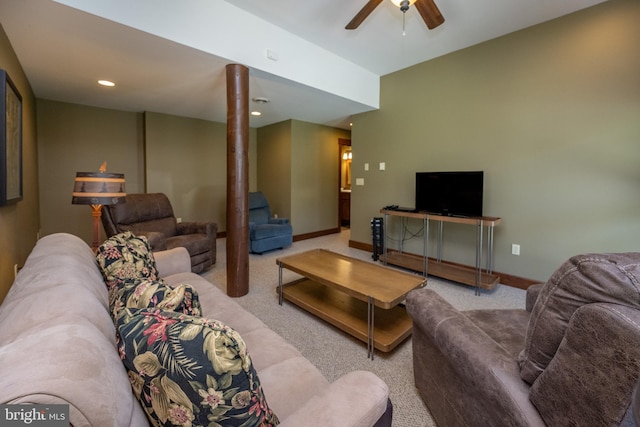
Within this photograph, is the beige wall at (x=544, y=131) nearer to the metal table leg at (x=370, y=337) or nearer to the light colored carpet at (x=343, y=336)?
the light colored carpet at (x=343, y=336)

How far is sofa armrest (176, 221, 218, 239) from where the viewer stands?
148 inches

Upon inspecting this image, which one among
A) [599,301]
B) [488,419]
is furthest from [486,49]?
[488,419]

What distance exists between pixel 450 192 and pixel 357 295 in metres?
2.15

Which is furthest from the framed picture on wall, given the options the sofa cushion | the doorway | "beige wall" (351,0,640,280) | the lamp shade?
the doorway

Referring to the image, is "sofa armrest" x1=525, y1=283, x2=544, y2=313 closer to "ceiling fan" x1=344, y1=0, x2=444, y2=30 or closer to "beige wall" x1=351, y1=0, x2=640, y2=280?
"beige wall" x1=351, y1=0, x2=640, y2=280

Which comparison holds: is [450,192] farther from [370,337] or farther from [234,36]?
[234,36]

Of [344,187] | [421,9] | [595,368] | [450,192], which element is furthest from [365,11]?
[344,187]

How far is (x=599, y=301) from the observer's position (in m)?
0.75

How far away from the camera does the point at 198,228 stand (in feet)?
12.5

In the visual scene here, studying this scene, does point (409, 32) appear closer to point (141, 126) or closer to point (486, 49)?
point (486, 49)

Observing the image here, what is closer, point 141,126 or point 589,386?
point 589,386

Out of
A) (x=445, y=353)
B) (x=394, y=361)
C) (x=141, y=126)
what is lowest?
(x=394, y=361)

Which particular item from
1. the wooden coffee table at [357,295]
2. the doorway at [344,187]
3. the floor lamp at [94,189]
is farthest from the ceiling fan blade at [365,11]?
the doorway at [344,187]

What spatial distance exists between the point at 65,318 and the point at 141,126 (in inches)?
206
